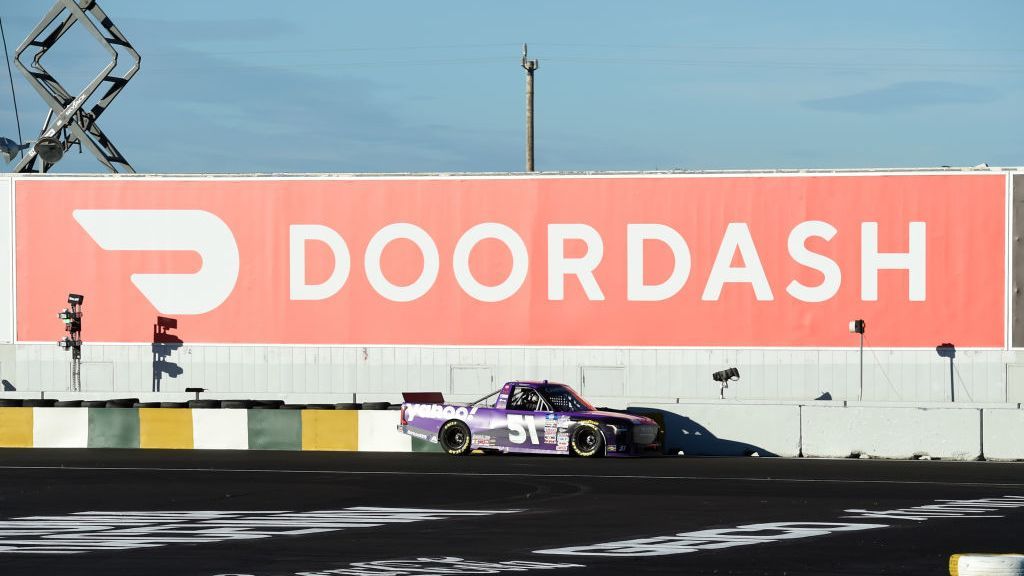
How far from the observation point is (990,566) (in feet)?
30.0

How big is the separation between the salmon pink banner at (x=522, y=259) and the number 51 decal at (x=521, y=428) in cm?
1257

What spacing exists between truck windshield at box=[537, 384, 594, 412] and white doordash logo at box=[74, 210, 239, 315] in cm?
1578

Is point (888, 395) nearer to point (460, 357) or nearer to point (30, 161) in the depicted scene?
point (460, 357)

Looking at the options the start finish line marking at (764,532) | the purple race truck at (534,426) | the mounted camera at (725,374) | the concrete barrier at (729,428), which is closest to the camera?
the start finish line marking at (764,532)

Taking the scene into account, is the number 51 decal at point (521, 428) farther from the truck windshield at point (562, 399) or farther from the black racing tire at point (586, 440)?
the black racing tire at point (586, 440)

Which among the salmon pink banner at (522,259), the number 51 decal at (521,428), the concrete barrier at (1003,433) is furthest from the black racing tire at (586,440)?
the salmon pink banner at (522,259)

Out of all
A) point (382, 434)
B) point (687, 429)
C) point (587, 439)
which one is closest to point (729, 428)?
point (687, 429)

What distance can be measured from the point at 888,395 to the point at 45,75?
30.0 metres

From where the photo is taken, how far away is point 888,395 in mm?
36875

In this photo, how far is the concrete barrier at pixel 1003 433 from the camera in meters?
25.8

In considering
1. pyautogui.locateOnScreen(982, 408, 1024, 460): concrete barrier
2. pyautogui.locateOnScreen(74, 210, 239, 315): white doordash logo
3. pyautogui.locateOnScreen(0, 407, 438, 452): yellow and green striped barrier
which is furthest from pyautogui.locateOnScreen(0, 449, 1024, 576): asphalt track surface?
pyautogui.locateOnScreen(74, 210, 239, 315): white doordash logo

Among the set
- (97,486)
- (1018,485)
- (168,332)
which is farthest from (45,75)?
(1018,485)

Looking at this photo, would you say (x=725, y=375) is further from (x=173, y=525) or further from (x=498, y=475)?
(x=173, y=525)

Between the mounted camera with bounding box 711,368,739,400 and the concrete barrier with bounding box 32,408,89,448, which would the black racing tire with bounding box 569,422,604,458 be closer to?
the concrete barrier with bounding box 32,408,89,448
